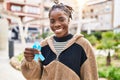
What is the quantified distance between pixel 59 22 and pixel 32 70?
1.36 ft

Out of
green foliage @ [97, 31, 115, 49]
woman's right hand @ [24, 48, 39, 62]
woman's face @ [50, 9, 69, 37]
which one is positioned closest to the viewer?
woman's right hand @ [24, 48, 39, 62]

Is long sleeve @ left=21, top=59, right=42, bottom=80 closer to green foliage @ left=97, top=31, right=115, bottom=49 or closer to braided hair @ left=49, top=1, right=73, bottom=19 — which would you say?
braided hair @ left=49, top=1, right=73, bottom=19

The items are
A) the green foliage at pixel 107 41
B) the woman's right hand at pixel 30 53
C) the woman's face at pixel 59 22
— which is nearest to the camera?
the woman's right hand at pixel 30 53

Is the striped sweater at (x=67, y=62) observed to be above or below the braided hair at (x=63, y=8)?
below

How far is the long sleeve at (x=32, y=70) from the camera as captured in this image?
2.23 meters

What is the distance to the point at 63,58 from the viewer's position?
7.18 feet

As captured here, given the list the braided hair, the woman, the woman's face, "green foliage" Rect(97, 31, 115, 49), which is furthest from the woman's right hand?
"green foliage" Rect(97, 31, 115, 49)

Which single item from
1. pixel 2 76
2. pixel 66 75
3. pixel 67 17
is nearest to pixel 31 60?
pixel 66 75

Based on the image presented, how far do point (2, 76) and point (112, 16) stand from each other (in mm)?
31667

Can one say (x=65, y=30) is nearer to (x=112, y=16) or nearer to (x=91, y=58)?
(x=91, y=58)

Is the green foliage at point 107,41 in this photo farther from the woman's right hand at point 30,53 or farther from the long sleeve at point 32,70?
the woman's right hand at point 30,53

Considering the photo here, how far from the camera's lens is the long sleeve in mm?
2229

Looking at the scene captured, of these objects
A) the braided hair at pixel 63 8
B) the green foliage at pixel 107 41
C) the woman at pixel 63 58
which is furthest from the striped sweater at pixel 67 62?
the green foliage at pixel 107 41

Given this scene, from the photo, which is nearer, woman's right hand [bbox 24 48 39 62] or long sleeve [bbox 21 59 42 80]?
woman's right hand [bbox 24 48 39 62]
